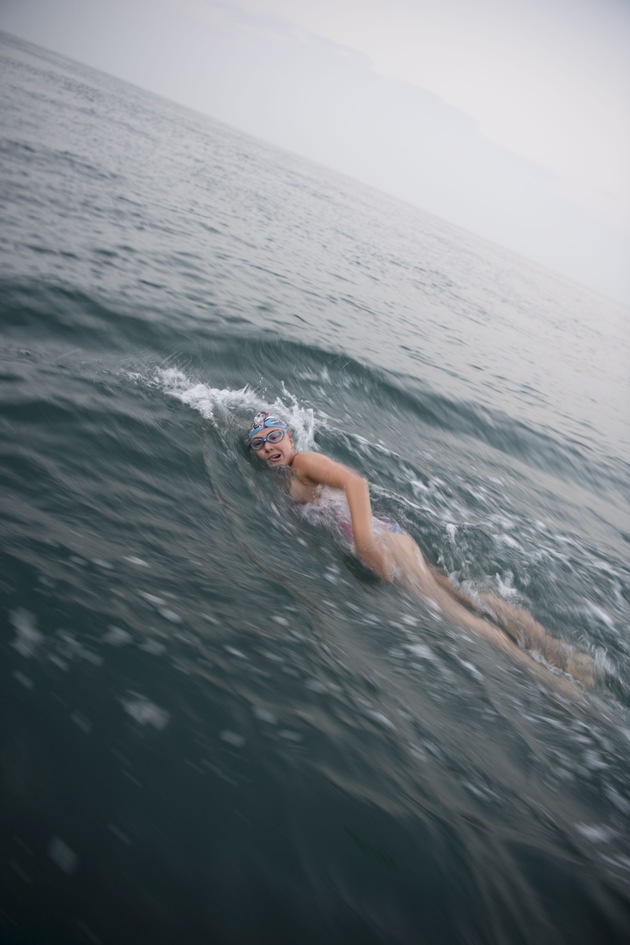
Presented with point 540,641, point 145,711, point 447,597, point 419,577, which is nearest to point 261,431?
point 419,577

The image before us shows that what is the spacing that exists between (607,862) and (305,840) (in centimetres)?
191

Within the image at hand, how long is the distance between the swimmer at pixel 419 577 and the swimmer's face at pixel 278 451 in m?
0.21

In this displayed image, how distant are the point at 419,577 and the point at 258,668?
2323mm

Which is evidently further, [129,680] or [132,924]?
[129,680]

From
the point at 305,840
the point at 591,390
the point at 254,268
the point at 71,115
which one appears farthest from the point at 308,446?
the point at 71,115

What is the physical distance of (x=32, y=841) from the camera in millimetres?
2137

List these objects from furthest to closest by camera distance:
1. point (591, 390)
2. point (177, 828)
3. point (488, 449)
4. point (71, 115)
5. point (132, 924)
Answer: point (71, 115) → point (591, 390) → point (488, 449) → point (177, 828) → point (132, 924)

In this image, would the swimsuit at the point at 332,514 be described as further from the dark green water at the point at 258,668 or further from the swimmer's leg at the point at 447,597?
the dark green water at the point at 258,668

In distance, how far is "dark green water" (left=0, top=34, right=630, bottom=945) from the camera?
233cm

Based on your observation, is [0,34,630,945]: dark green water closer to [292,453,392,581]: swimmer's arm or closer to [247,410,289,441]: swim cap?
[292,453,392,581]: swimmer's arm

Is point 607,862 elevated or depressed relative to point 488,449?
depressed

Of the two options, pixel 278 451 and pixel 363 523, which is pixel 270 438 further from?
pixel 363 523

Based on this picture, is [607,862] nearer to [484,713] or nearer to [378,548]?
[484,713]

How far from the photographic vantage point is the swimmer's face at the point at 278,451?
19.0ft
